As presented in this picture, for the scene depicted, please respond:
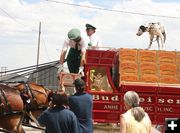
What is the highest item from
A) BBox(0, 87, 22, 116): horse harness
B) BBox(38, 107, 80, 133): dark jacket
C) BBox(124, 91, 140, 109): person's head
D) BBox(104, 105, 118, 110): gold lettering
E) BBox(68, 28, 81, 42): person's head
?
BBox(68, 28, 81, 42): person's head

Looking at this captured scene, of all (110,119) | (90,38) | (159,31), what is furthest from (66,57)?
(159,31)

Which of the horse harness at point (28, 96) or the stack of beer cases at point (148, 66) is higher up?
the stack of beer cases at point (148, 66)

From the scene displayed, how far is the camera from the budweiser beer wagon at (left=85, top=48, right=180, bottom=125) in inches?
372

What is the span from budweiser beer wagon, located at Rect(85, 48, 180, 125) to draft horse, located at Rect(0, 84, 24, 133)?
1.71 m

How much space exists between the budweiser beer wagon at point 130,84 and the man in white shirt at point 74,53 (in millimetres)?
175

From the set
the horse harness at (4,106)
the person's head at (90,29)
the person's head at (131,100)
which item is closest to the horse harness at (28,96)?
the horse harness at (4,106)

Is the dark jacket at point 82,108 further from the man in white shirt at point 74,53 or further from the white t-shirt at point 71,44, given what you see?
the white t-shirt at point 71,44

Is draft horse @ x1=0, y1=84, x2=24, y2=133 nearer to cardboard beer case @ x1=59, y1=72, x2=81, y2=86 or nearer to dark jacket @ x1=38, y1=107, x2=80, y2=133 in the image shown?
cardboard beer case @ x1=59, y1=72, x2=81, y2=86

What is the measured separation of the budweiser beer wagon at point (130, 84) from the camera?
945 centimetres

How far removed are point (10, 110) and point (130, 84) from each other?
259 cm

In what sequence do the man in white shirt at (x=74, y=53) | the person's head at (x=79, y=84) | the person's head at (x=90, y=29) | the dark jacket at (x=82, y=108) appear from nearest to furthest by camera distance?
1. the person's head at (x=79, y=84)
2. the dark jacket at (x=82, y=108)
3. the man in white shirt at (x=74, y=53)
4. the person's head at (x=90, y=29)

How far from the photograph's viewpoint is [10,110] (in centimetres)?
803

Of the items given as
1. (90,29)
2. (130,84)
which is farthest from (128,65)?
(90,29)

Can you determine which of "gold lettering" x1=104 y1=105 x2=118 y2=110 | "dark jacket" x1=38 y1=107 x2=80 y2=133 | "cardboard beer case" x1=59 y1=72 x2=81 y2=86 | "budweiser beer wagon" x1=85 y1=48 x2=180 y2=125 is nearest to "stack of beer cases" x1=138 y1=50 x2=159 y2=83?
"budweiser beer wagon" x1=85 y1=48 x2=180 y2=125
